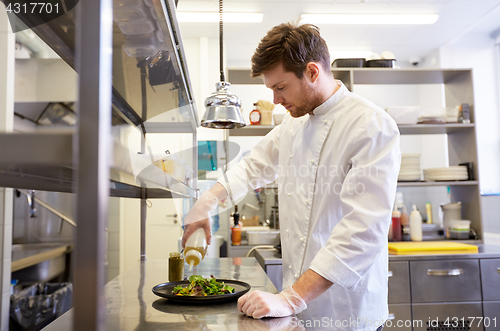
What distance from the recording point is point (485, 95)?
13.7 feet

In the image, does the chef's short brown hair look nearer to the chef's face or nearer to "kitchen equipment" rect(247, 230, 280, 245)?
the chef's face

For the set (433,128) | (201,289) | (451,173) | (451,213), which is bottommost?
(201,289)

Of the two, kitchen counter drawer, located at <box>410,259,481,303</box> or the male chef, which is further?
kitchen counter drawer, located at <box>410,259,481,303</box>

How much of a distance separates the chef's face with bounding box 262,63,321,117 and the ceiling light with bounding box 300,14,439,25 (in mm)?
2709

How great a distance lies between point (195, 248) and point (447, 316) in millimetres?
2152

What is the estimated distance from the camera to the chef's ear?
1294 millimetres

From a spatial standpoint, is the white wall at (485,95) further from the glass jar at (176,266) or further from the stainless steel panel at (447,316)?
the glass jar at (176,266)

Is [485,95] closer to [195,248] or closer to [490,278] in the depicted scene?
[490,278]

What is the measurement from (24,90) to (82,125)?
3346mm

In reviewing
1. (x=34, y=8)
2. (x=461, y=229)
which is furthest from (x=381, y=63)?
(x=34, y=8)

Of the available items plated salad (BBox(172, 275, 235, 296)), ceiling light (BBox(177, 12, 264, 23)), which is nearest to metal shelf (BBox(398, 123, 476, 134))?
ceiling light (BBox(177, 12, 264, 23))

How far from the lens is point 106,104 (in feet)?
1.32

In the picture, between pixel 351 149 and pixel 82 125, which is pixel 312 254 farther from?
pixel 82 125

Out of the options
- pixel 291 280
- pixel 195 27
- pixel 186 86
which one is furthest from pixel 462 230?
pixel 195 27
